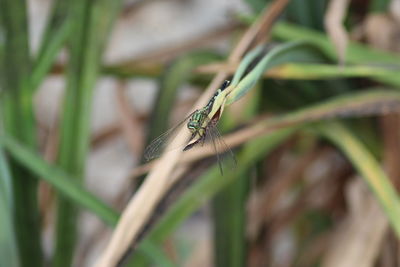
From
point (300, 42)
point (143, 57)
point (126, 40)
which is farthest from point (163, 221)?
point (126, 40)

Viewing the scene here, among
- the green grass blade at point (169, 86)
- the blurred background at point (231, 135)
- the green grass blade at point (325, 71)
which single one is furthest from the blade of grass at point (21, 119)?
the green grass blade at point (325, 71)

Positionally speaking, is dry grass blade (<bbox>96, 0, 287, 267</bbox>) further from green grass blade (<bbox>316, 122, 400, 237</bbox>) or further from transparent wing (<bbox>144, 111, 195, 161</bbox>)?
green grass blade (<bbox>316, 122, 400, 237</bbox>)

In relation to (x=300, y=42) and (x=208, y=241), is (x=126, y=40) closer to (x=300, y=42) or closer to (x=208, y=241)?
(x=208, y=241)

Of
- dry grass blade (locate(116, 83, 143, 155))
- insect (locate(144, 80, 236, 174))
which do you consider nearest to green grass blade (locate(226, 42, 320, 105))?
insect (locate(144, 80, 236, 174))

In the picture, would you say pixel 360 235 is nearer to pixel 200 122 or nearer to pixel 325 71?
pixel 325 71

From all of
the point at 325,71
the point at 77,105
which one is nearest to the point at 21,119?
the point at 77,105

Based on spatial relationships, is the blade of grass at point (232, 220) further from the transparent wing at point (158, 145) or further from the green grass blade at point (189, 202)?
the transparent wing at point (158, 145)
